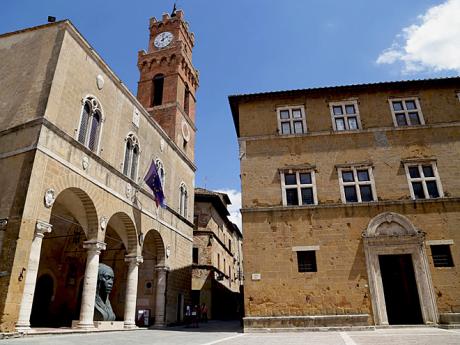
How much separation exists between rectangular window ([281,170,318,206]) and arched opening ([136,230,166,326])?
8160 mm

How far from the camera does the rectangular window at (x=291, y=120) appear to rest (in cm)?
1784

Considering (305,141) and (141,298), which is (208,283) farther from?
(305,141)

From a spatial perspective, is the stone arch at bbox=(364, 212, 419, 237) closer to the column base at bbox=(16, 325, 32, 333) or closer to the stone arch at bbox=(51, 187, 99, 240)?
the stone arch at bbox=(51, 187, 99, 240)

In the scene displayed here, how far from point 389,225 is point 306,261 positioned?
13.2 feet

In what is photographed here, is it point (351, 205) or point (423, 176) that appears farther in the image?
point (423, 176)

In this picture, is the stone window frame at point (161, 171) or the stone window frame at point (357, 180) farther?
the stone window frame at point (161, 171)

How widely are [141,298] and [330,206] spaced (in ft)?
40.4

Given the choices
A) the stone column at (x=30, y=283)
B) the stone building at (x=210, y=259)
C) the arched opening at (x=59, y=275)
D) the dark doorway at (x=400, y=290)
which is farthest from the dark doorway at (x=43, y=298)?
the dark doorway at (x=400, y=290)

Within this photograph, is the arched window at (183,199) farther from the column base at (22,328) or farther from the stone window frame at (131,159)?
the column base at (22,328)

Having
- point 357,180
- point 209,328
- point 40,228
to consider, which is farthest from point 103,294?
point 357,180

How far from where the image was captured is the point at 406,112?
17.5 meters

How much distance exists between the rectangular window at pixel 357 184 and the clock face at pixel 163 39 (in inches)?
849

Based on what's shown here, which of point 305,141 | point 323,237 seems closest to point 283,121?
point 305,141

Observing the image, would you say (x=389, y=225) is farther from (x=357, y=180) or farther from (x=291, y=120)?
(x=291, y=120)
